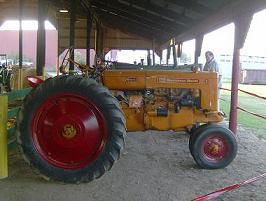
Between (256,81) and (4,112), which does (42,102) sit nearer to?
(4,112)

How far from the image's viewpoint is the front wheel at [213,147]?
541 cm

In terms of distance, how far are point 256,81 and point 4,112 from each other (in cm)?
2874

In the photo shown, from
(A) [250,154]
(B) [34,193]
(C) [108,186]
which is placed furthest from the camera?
(A) [250,154]

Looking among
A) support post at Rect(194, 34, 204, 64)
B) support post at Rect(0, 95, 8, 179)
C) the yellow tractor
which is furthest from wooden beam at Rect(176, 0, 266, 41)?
support post at Rect(0, 95, 8, 179)

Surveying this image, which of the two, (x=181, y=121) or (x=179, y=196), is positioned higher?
(x=181, y=121)

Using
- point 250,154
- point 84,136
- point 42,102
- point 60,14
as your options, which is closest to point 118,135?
point 84,136

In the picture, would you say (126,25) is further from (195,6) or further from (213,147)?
(213,147)

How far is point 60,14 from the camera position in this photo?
68.7 ft

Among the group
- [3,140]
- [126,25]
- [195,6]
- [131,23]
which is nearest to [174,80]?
[3,140]

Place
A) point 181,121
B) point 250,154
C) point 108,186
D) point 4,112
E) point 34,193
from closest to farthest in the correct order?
point 34,193 → point 108,186 → point 4,112 → point 181,121 → point 250,154

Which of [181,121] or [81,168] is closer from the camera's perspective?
[81,168]

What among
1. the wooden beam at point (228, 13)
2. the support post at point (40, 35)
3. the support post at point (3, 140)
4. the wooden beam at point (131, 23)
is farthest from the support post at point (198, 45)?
the support post at point (3, 140)

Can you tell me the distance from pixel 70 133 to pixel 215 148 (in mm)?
1888

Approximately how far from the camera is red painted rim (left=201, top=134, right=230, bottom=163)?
545 cm
